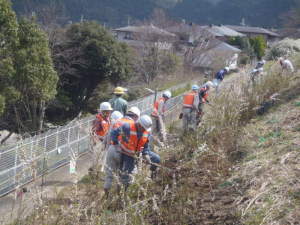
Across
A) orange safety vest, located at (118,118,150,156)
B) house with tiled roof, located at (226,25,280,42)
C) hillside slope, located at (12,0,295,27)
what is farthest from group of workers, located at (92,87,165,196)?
house with tiled roof, located at (226,25,280,42)

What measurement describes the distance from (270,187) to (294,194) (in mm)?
257

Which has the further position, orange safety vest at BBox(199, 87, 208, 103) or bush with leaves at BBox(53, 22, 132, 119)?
bush with leaves at BBox(53, 22, 132, 119)

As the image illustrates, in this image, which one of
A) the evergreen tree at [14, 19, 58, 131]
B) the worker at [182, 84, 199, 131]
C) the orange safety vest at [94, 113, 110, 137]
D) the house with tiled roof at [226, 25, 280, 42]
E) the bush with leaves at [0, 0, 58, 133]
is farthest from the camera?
the house with tiled roof at [226, 25, 280, 42]

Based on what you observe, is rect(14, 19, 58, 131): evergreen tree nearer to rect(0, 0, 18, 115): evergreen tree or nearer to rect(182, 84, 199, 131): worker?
rect(0, 0, 18, 115): evergreen tree

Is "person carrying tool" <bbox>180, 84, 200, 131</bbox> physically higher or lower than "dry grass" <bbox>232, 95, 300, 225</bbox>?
lower

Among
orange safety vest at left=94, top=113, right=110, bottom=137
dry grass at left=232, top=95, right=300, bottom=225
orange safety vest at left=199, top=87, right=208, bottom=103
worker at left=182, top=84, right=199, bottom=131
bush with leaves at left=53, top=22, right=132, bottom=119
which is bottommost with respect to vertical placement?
bush with leaves at left=53, top=22, right=132, bottom=119

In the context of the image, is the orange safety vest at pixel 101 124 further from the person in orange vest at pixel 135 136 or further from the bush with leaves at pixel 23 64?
the bush with leaves at pixel 23 64

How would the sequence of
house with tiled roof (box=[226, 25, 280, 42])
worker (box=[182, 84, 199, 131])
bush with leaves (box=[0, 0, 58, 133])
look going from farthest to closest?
→ house with tiled roof (box=[226, 25, 280, 42])
bush with leaves (box=[0, 0, 58, 133])
worker (box=[182, 84, 199, 131])

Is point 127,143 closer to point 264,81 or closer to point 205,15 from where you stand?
point 264,81

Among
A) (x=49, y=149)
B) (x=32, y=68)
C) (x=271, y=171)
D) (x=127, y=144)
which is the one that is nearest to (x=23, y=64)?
(x=32, y=68)

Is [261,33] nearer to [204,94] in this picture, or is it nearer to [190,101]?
[204,94]

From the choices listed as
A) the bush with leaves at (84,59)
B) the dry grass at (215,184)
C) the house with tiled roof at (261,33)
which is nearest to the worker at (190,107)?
the dry grass at (215,184)

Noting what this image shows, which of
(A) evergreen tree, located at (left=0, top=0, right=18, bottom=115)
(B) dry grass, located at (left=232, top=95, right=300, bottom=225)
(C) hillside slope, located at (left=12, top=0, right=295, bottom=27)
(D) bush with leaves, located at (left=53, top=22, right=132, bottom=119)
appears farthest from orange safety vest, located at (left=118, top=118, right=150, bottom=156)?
(C) hillside slope, located at (left=12, top=0, right=295, bottom=27)

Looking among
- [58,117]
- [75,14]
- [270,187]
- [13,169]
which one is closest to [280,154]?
[270,187]
